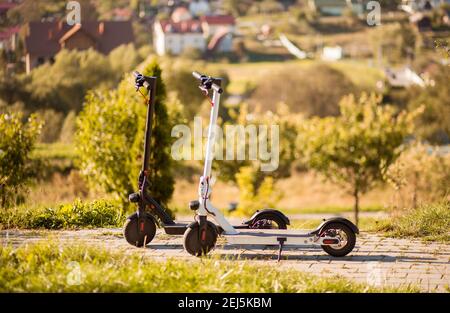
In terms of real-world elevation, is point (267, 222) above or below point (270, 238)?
below

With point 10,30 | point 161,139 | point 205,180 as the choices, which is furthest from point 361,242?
point 10,30

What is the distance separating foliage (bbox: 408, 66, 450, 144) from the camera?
42334mm

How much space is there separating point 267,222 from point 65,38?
1974 cm

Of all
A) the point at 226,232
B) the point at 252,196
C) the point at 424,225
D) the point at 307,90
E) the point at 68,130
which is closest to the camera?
the point at 226,232

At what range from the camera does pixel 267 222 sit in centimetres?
729

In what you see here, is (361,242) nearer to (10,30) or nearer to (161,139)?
(161,139)

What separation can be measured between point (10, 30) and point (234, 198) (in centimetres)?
1790

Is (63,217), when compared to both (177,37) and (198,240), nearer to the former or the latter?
(198,240)

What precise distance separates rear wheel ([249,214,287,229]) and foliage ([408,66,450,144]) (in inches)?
1386

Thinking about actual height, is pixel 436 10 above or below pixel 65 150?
above

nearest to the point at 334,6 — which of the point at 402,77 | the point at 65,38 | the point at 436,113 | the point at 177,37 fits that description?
the point at 402,77

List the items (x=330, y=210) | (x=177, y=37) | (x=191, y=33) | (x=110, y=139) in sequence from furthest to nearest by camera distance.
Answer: (x=191, y=33) < (x=177, y=37) < (x=330, y=210) < (x=110, y=139)

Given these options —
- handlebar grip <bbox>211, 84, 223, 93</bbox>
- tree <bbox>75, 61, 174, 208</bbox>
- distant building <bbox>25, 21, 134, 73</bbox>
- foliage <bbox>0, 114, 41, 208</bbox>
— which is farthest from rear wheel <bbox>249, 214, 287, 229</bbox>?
distant building <bbox>25, 21, 134, 73</bbox>
